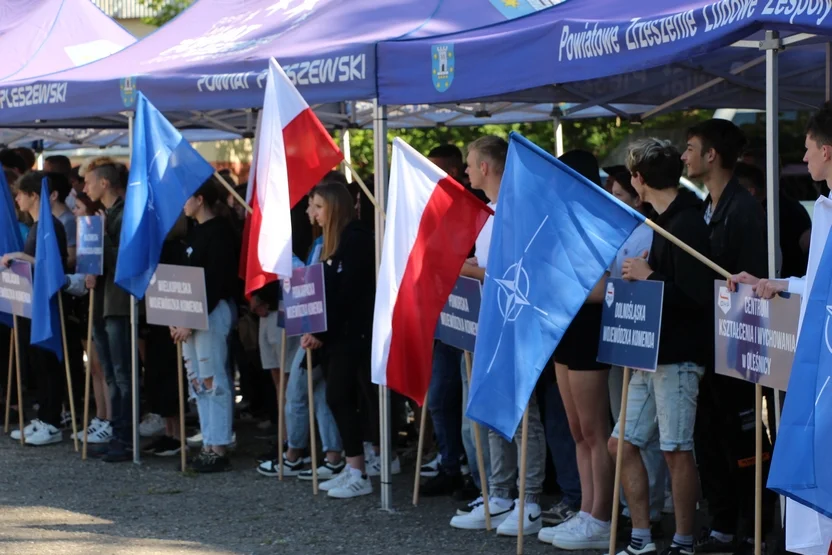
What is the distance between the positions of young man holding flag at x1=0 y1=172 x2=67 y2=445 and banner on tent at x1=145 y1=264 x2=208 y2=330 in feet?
2.84

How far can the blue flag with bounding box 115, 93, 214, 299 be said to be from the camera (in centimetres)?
793

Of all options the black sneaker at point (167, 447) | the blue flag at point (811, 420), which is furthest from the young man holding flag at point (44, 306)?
the blue flag at point (811, 420)

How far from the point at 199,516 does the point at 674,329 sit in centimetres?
312

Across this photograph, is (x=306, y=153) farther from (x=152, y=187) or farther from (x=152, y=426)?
(x=152, y=426)

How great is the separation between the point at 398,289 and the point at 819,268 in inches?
104

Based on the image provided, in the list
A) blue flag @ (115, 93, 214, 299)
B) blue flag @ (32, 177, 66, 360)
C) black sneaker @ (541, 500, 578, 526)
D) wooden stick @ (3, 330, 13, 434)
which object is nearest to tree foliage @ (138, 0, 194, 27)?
wooden stick @ (3, 330, 13, 434)

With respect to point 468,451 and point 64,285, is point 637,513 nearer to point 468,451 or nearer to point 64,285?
point 468,451

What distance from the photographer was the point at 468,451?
7.33m

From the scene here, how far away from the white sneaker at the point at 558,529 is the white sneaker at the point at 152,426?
410 cm

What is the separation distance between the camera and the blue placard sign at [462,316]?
6.71 metres

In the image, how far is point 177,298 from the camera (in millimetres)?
8359

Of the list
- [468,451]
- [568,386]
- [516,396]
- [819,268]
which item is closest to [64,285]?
[468,451]

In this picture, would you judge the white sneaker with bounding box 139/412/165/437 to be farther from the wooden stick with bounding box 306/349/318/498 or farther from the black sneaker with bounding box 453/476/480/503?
the black sneaker with bounding box 453/476/480/503

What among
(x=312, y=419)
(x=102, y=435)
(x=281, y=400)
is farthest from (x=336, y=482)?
(x=102, y=435)
